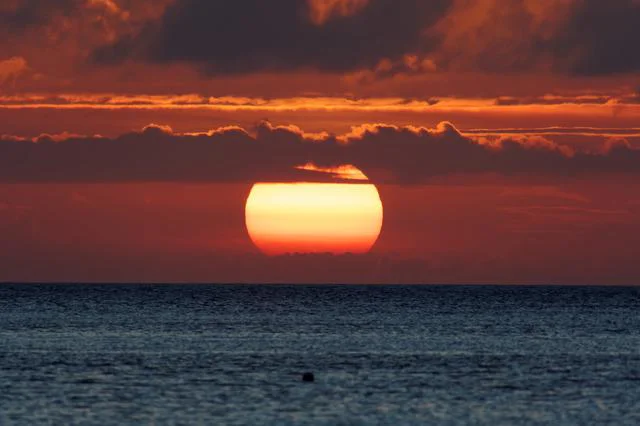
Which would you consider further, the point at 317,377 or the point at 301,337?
the point at 301,337

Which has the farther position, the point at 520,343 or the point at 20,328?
the point at 20,328

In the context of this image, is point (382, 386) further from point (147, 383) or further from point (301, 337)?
point (301, 337)

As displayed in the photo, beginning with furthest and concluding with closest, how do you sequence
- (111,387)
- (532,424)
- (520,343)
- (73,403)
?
(520,343)
(111,387)
(73,403)
(532,424)

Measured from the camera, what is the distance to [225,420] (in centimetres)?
6216

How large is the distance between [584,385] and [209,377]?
2144cm

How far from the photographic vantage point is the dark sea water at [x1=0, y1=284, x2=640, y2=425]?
64.7 m

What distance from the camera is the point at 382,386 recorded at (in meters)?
76.0

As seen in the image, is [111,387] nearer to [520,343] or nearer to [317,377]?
[317,377]

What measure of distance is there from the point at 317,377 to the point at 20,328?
208 ft

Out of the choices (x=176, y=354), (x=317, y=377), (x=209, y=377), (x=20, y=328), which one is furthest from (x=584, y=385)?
(x=20, y=328)

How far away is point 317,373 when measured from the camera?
82.9 metres

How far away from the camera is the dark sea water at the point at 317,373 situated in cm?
6469

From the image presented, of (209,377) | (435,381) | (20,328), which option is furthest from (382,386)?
(20,328)

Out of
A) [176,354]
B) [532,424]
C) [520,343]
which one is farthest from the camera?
[520,343]
